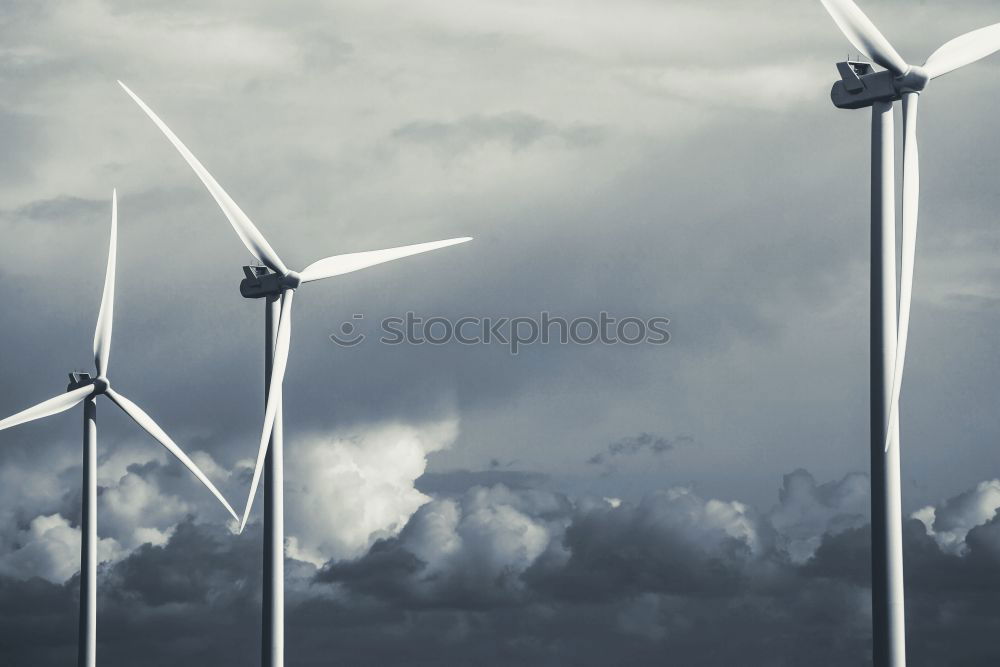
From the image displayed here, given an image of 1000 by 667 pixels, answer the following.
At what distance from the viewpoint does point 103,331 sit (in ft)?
218

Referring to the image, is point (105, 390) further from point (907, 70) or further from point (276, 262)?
point (907, 70)

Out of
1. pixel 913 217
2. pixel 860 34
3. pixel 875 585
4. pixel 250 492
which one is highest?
pixel 860 34

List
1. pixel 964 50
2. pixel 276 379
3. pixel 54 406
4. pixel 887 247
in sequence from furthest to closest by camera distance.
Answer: pixel 54 406
pixel 276 379
pixel 964 50
pixel 887 247

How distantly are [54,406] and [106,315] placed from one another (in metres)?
4.39

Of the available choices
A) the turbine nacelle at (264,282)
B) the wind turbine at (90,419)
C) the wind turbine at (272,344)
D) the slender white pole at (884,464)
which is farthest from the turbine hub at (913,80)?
the wind turbine at (90,419)

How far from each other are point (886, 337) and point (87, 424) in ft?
138

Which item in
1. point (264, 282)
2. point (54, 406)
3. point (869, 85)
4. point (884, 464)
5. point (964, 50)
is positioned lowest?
point (884, 464)

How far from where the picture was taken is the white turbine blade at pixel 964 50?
3850cm

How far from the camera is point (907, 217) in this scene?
3794 cm

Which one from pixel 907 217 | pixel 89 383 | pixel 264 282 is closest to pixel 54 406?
pixel 89 383

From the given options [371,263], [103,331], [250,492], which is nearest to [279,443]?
[250,492]

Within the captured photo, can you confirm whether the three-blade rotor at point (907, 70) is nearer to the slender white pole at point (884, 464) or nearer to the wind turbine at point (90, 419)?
the slender white pole at point (884, 464)

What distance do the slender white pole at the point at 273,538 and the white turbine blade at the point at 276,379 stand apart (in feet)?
1.53

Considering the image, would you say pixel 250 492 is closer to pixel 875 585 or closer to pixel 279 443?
pixel 279 443
